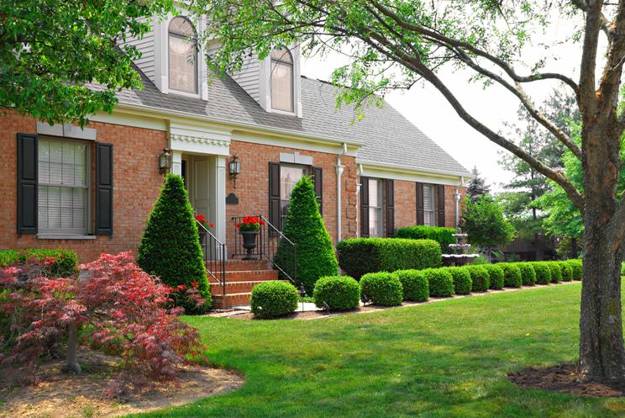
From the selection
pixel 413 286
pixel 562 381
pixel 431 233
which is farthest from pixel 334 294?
pixel 431 233

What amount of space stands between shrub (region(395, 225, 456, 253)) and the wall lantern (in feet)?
31.3

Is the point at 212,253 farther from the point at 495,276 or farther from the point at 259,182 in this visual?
the point at 495,276

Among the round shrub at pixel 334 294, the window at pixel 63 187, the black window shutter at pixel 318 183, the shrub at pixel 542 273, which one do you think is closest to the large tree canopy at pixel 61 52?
the window at pixel 63 187

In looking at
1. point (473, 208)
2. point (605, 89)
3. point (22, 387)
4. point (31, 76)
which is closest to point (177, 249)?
point (31, 76)

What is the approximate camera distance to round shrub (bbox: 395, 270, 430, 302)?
48.8ft

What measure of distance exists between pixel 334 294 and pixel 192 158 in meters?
5.43

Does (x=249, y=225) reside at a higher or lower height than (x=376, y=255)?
higher

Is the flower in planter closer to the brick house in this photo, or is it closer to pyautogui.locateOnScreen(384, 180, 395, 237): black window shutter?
the brick house

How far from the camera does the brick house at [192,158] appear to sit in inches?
512

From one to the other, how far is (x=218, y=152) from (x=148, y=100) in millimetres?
2000

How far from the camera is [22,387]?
23.2ft

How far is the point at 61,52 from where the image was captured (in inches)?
344

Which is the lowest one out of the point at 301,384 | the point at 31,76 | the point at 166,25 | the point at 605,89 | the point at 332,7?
the point at 301,384

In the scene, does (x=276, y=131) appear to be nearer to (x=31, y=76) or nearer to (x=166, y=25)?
A: (x=166, y=25)
